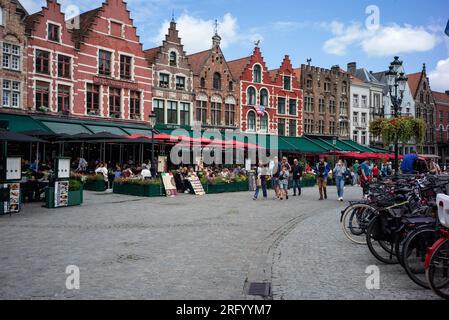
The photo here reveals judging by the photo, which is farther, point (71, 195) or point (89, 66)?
point (89, 66)

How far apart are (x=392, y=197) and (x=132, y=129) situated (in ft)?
80.6

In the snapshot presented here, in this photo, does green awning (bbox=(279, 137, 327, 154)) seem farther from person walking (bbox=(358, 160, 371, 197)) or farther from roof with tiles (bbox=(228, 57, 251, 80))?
person walking (bbox=(358, 160, 371, 197))

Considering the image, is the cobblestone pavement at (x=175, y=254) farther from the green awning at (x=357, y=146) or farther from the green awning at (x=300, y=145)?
the green awning at (x=357, y=146)

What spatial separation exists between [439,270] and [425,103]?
6132 cm

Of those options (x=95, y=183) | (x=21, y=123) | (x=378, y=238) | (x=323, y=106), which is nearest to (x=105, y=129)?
(x=21, y=123)

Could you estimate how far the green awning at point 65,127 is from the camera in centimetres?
2484

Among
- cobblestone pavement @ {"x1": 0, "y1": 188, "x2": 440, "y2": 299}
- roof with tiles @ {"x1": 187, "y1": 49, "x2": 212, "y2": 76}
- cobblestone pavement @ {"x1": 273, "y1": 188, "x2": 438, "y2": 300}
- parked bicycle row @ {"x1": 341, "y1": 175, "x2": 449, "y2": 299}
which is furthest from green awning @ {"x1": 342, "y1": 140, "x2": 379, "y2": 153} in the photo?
cobblestone pavement @ {"x1": 273, "y1": 188, "x2": 438, "y2": 300}

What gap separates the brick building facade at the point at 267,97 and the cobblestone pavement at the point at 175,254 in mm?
26840

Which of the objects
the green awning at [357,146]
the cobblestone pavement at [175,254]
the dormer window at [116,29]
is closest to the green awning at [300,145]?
the green awning at [357,146]

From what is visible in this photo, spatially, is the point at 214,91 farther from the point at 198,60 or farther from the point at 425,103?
the point at 425,103

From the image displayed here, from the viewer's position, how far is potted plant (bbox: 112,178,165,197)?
714 inches

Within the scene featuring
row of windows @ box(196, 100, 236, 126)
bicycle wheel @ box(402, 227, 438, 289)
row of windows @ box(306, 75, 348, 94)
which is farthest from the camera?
row of windows @ box(306, 75, 348, 94)

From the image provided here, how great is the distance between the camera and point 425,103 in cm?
5941
